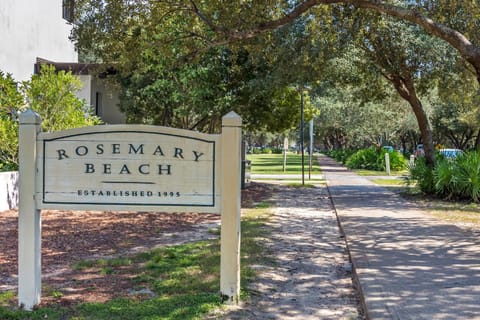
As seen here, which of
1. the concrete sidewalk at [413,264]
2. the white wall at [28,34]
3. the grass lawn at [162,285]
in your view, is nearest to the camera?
the grass lawn at [162,285]

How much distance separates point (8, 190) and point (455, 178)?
443 inches

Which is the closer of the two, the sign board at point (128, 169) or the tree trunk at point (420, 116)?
the sign board at point (128, 169)

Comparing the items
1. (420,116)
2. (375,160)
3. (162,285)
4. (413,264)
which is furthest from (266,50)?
(375,160)

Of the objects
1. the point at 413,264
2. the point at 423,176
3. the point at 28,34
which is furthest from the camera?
the point at 28,34

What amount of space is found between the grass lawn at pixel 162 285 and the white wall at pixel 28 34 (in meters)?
10.1

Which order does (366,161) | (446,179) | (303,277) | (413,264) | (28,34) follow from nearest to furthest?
(303,277)
(413,264)
(446,179)
(28,34)
(366,161)

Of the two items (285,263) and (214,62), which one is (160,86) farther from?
(285,263)

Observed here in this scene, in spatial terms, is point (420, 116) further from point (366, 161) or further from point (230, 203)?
point (366, 161)

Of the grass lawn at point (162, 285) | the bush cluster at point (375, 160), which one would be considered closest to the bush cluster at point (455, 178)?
the grass lawn at point (162, 285)

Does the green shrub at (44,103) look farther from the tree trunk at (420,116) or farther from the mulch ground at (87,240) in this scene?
the tree trunk at (420,116)

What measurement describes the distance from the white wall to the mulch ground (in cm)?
695

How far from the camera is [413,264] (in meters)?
6.86

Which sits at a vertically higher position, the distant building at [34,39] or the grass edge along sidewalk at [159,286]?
the distant building at [34,39]

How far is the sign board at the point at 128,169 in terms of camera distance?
5.17 metres
